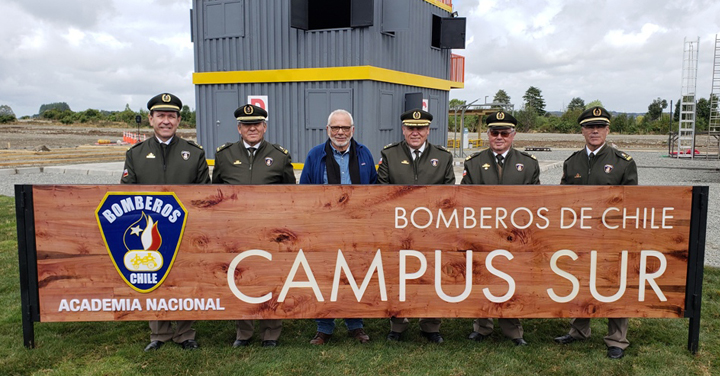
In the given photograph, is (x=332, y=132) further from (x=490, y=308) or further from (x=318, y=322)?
(x=490, y=308)

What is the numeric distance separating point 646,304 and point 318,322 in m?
2.44

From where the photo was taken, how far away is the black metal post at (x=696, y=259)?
384 centimetres

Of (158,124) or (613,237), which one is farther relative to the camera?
(158,124)

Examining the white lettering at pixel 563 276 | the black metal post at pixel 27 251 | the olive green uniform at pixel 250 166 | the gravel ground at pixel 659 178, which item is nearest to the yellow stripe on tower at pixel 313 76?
the gravel ground at pixel 659 178

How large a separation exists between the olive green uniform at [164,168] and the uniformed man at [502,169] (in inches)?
87.3

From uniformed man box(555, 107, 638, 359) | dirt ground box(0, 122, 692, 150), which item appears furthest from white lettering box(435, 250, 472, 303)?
dirt ground box(0, 122, 692, 150)

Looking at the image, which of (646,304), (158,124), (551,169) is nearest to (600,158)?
(646,304)

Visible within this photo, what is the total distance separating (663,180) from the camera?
49.5ft

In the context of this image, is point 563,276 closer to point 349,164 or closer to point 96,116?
point 349,164

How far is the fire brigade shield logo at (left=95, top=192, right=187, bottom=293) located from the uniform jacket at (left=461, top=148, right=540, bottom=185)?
2262mm

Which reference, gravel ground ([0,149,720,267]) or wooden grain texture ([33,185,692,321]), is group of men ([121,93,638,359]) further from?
gravel ground ([0,149,720,267])

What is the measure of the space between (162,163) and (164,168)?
4cm

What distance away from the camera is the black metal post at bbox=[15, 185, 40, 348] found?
3.75 m

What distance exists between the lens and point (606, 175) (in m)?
4.21
